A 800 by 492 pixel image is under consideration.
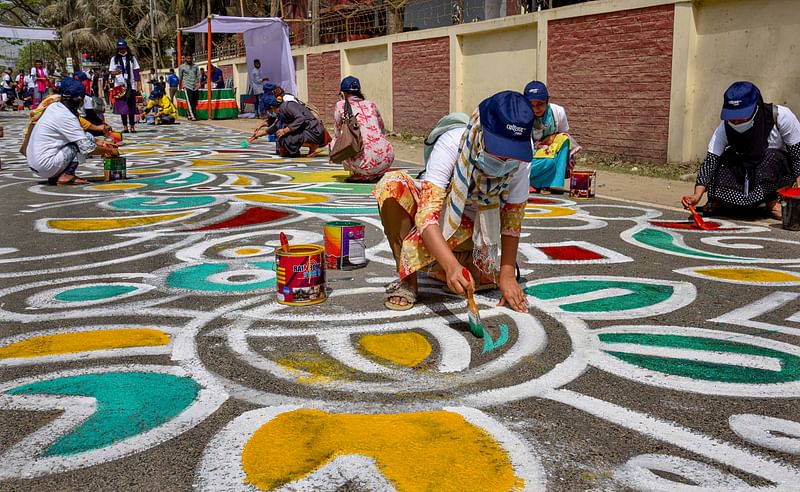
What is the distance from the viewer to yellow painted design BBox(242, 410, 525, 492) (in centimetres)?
225

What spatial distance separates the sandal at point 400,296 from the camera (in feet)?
13.0

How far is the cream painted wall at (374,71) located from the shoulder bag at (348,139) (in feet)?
28.6

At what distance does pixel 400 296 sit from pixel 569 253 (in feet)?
6.06

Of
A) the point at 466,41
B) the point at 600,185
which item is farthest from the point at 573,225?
the point at 466,41

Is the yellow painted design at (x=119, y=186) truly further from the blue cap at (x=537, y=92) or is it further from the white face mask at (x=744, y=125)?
the white face mask at (x=744, y=125)

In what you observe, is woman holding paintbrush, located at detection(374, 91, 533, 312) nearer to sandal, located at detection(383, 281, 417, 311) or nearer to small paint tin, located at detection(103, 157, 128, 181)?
sandal, located at detection(383, 281, 417, 311)

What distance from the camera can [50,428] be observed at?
2.58 metres

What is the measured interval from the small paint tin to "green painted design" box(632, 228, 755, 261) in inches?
254

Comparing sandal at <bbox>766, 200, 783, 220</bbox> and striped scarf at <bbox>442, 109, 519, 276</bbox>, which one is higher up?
striped scarf at <bbox>442, 109, 519, 276</bbox>

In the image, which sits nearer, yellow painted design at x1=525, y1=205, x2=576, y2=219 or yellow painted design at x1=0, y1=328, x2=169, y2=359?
yellow painted design at x1=0, y1=328, x2=169, y2=359

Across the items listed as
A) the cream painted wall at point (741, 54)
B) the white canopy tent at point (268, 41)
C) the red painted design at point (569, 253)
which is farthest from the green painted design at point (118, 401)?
the white canopy tent at point (268, 41)

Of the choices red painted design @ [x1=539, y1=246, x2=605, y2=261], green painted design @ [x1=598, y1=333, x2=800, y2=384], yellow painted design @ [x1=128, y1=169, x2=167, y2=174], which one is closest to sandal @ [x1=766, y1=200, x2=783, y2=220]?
red painted design @ [x1=539, y1=246, x2=605, y2=261]

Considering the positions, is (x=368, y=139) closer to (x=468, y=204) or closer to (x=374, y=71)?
(x=468, y=204)

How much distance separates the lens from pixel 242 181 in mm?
9258
